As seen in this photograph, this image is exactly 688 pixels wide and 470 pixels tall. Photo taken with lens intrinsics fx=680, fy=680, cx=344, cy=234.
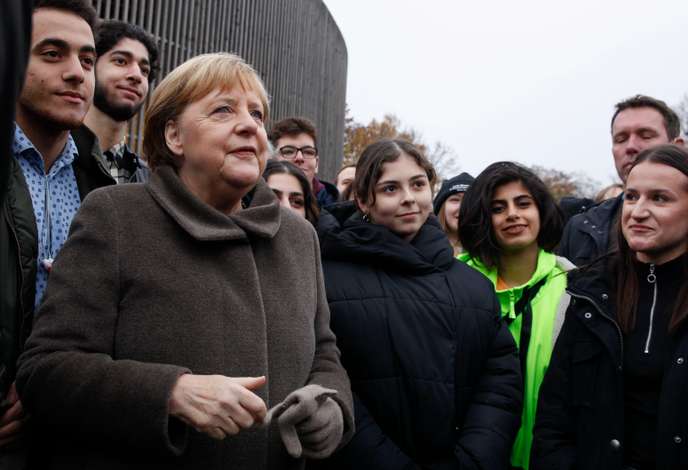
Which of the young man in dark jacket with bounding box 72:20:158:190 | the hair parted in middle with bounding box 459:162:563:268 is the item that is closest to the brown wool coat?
the hair parted in middle with bounding box 459:162:563:268

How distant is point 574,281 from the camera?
2959mm

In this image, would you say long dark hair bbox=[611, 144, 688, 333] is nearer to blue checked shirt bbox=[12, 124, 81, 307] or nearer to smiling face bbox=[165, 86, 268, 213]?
smiling face bbox=[165, 86, 268, 213]

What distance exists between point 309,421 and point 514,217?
6.03 ft

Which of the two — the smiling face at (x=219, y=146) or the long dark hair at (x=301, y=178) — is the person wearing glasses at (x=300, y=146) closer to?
the long dark hair at (x=301, y=178)

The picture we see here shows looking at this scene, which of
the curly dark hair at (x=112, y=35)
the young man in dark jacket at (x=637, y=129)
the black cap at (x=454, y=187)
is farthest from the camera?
the black cap at (x=454, y=187)

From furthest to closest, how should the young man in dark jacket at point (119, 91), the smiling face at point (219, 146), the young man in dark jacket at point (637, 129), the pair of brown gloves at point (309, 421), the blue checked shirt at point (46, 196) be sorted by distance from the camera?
1. the young man in dark jacket at point (637, 129)
2. the young man in dark jacket at point (119, 91)
3. the blue checked shirt at point (46, 196)
4. the smiling face at point (219, 146)
5. the pair of brown gloves at point (309, 421)

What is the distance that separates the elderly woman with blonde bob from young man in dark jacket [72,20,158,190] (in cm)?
145

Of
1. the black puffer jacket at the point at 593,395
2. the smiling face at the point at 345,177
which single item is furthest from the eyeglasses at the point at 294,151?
the black puffer jacket at the point at 593,395

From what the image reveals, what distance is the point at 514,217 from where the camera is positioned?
340cm

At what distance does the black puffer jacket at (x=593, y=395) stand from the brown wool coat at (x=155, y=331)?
3.48 ft

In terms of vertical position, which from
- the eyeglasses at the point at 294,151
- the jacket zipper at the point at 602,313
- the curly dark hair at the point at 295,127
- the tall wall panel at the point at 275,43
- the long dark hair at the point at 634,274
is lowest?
the jacket zipper at the point at 602,313

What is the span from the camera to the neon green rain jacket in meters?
3.07

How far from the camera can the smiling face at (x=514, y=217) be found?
3.40 metres

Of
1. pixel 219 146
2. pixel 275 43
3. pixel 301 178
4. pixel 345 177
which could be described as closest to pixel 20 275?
pixel 219 146
